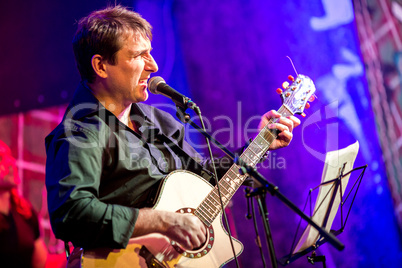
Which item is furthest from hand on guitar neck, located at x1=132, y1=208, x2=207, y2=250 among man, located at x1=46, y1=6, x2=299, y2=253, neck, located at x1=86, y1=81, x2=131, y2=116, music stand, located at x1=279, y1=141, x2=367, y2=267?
neck, located at x1=86, y1=81, x2=131, y2=116

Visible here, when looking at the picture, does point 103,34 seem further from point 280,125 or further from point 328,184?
point 328,184

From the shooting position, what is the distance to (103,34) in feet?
7.07

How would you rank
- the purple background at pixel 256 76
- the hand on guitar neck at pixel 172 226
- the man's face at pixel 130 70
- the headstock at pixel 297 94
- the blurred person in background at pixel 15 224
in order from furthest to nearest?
the purple background at pixel 256 76
the blurred person in background at pixel 15 224
the headstock at pixel 297 94
the man's face at pixel 130 70
the hand on guitar neck at pixel 172 226

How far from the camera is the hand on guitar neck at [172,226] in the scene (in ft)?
5.63

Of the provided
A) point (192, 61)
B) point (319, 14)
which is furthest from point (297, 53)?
point (192, 61)

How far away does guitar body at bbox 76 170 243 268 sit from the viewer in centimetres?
166

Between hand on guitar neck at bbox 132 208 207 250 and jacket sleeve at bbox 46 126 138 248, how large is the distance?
0.18ft

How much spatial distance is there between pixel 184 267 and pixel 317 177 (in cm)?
175

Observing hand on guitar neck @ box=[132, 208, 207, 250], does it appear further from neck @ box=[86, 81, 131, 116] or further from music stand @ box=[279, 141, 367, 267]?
neck @ box=[86, 81, 131, 116]

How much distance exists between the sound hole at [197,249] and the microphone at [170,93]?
0.57m

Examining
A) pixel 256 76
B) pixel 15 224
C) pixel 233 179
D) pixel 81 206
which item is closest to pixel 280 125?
pixel 233 179

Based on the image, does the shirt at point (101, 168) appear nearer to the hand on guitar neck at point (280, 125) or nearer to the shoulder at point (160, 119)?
the shoulder at point (160, 119)

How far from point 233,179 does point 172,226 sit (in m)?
0.50

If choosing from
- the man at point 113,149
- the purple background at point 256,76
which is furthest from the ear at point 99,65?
the purple background at point 256,76
